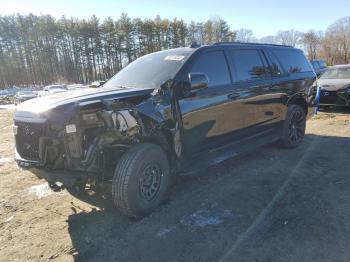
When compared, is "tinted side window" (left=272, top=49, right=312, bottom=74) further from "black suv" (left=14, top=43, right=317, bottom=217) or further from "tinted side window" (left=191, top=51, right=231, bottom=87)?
"tinted side window" (left=191, top=51, right=231, bottom=87)

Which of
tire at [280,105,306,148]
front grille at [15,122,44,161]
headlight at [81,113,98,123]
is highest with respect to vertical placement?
headlight at [81,113,98,123]

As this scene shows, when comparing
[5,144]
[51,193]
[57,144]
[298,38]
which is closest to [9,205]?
[51,193]

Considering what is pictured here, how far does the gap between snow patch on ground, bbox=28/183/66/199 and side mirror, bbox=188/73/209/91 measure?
2.41 meters

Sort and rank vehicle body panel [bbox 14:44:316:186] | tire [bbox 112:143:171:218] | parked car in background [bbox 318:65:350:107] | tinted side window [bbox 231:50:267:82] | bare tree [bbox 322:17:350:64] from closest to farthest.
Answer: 1. vehicle body panel [bbox 14:44:316:186]
2. tire [bbox 112:143:171:218]
3. tinted side window [bbox 231:50:267:82]
4. parked car in background [bbox 318:65:350:107]
5. bare tree [bbox 322:17:350:64]

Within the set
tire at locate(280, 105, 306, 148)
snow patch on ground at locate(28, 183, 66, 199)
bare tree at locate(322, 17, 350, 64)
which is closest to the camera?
snow patch on ground at locate(28, 183, 66, 199)

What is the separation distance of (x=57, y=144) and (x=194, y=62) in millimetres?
2050

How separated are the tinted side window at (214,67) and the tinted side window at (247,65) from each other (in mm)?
228

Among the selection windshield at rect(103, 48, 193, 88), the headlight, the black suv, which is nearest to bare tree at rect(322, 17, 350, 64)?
the black suv

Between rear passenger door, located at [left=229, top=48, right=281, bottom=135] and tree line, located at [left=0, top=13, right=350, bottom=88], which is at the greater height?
tree line, located at [left=0, top=13, right=350, bottom=88]

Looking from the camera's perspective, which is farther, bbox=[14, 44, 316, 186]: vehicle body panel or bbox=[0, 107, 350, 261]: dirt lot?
bbox=[14, 44, 316, 186]: vehicle body panel

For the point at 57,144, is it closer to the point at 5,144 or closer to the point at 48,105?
the point at 48,105

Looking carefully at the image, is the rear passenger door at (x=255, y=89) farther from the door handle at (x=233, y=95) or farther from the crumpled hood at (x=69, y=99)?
the crumpled hood at (x=69, y=99)

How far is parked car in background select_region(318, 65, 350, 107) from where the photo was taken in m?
10.5

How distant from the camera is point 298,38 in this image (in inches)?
2884
